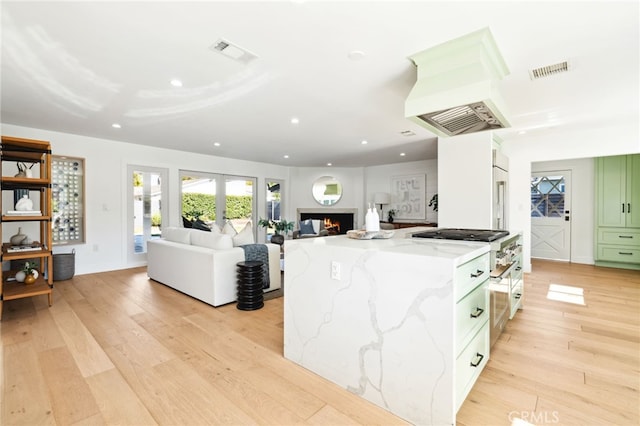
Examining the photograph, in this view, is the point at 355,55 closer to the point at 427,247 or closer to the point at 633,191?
the point at 427,247

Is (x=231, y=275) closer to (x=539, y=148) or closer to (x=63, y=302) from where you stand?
(x=63, y=302)

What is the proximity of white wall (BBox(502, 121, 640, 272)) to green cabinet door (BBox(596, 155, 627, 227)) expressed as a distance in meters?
1.46

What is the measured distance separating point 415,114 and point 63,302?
14.2 feet

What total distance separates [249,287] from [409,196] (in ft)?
18.1

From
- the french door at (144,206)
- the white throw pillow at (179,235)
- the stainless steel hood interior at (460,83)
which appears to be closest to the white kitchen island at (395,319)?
the stainless steel hood interior at (460,83)

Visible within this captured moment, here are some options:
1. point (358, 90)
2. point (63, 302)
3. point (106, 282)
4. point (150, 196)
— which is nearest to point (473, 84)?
point (358, 90)

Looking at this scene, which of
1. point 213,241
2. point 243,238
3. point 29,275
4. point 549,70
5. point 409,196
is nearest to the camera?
point 549,70

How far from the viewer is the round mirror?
857 centimetres

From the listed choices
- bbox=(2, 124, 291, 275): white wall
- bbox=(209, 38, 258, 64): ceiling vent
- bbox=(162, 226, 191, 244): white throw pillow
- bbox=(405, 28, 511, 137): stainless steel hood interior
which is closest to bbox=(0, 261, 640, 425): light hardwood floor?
bbox=(162, 226, 191, 244): white throw pillow

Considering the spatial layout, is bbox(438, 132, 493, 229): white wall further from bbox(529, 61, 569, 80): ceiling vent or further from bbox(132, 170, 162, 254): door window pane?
bbox(132, 170, 162, 254): door window pane

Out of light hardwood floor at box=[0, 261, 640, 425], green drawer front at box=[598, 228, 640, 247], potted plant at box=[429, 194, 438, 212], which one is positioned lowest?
light hardwood floor at box=[0, 261, 640, 425]

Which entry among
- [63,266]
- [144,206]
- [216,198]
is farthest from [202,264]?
[216,198]

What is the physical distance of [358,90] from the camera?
117 inches

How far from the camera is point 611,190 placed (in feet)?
17.8
